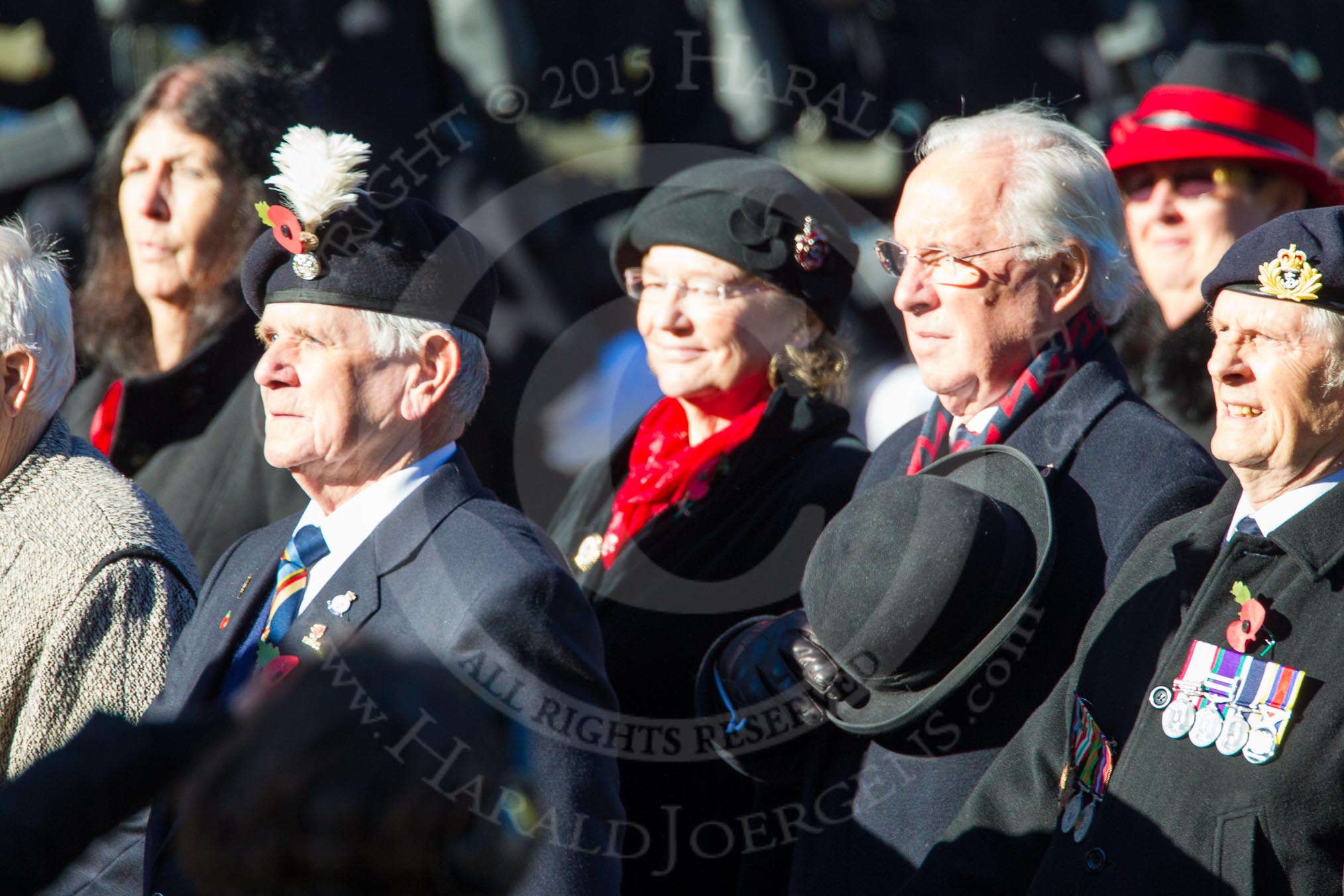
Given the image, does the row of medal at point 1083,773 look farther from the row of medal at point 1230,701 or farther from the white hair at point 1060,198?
the white hair at point 1060,198

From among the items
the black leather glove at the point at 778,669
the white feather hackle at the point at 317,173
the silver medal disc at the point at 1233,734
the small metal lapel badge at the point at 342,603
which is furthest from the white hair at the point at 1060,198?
the small metal lapel badge at the point at 342,603

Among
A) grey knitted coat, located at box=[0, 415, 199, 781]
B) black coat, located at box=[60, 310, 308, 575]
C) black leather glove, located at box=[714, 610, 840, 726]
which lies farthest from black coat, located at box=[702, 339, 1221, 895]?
black coat, located at box=[60, 310, 308, 575]

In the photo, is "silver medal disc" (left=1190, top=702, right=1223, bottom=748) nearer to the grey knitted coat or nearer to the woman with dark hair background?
the grey knitted coat

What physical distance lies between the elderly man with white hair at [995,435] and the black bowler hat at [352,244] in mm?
869

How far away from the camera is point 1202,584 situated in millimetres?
2176

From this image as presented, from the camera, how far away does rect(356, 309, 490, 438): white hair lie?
2645mm

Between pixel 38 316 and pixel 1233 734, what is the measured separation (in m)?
2.36

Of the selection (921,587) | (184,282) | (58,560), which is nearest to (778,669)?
(921,587)

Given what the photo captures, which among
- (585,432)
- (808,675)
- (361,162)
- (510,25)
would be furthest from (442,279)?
(510,25)

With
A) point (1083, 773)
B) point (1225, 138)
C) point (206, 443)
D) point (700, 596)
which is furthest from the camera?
point (206, 443)

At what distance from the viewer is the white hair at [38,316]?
9.61ft

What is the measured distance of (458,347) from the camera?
270cm

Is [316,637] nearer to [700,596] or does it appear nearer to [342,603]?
[342,603]

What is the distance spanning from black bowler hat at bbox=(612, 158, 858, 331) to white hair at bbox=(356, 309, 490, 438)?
0.85 metres
